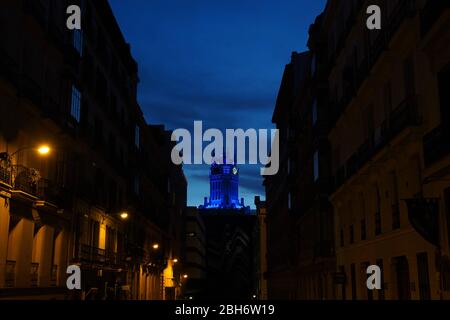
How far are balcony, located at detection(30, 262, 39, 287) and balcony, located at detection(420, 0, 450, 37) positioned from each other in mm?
19516

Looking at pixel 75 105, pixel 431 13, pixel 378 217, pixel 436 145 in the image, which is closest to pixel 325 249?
pixel 378 217

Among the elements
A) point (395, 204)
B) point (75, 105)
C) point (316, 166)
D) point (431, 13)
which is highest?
point (75, 105)

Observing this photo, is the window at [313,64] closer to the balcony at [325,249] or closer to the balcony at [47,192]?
the balcony at [325,249]

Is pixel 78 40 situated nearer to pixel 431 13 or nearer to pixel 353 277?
pixel 353 277

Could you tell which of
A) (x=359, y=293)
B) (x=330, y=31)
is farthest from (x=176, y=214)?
(x=359, y=293)

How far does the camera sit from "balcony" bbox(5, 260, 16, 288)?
23.9 meters

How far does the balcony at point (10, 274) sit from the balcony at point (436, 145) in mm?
16521

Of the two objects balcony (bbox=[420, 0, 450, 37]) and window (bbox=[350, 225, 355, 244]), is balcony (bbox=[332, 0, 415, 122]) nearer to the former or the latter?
balcony (bbox=[420, 0, 450, 37])

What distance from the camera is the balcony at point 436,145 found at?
1766 centimetres

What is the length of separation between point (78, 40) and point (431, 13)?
2172cm

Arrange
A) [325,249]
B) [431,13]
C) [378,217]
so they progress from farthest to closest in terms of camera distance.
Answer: [325,249], [378,217], [431,13]

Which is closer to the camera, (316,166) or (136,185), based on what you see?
(316,166)

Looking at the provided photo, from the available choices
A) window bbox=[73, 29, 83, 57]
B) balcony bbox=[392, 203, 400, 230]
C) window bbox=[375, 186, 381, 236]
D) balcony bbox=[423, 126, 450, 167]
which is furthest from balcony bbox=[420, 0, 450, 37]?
window bbox=[73, 29, 83, 57]

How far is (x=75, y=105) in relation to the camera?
33500 mm
